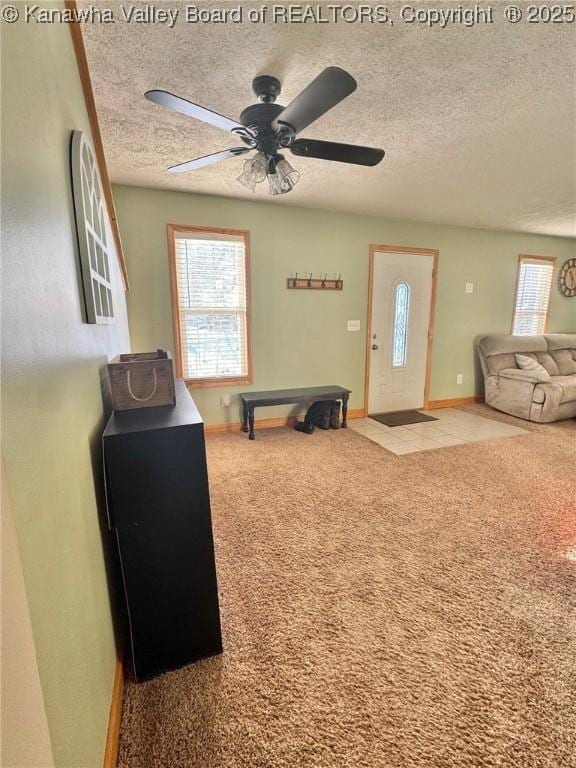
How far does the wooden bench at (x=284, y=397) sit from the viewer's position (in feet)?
11.6

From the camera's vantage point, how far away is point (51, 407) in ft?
2.39

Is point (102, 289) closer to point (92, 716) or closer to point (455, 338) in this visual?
point (92, 716)

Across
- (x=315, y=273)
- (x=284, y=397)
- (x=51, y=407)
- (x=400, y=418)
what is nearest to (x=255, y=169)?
(x=51, y=407)

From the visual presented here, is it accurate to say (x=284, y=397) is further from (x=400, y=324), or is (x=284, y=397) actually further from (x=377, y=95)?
(x=377, y=95)

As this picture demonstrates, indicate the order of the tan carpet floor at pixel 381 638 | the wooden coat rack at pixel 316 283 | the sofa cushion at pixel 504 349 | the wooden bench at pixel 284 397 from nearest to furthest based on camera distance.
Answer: the tan carpet floor at pixel 381 638
the wooden bench at pixel 284 397
the wooden coat rack at pixel 316 283
the sofa cushion at pixel 504 349

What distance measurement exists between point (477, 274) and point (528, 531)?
3.81 m

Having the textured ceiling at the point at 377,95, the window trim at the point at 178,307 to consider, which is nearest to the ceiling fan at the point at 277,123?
the textured ceiling at the point at 377,95

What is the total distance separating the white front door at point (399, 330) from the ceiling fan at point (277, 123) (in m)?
2.45

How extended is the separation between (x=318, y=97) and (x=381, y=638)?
2.17 m

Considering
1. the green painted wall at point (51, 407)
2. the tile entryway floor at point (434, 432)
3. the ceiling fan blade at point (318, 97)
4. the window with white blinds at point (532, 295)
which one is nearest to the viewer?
the green painted wall at point (51, 407)

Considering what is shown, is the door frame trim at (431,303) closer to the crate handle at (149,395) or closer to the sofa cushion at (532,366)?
the sofa cushion at (532,366)

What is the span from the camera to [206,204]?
3383mm

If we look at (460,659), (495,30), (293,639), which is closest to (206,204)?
(495,30)

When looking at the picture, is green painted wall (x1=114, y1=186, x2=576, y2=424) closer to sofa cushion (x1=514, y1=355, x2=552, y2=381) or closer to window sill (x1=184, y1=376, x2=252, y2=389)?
window sill (x1=184, y1=376, x2=252, y2=389)
